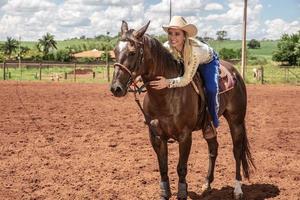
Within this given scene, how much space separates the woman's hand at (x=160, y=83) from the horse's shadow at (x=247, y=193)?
76.3 inches

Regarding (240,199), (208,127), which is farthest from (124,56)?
(240,199)

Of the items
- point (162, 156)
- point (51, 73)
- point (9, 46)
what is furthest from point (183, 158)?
point (9, 46)

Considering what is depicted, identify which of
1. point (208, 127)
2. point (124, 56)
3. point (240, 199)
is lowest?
point (240, 199)

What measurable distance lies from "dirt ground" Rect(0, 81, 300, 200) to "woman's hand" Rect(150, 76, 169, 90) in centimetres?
182

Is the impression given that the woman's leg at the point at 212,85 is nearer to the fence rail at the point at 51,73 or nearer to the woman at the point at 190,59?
the woman at the point at 190,59

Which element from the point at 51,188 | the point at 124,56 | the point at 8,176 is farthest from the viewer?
the point at 8,176

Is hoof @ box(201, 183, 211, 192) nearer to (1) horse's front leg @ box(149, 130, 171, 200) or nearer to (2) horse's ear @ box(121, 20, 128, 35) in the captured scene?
(1) horse's front leg @ box(149, 130, 171, 200)

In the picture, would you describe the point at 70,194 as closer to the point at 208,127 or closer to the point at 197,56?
the point at 208,127

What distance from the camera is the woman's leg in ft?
17.4

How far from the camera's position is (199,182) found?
6.42 meters

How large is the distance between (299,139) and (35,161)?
588 cm

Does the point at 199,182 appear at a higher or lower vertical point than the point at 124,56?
lower

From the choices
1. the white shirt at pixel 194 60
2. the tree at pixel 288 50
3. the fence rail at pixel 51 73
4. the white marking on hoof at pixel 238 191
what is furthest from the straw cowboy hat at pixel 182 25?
the tree at pixel 288 50

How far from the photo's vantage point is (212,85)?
532 cm
